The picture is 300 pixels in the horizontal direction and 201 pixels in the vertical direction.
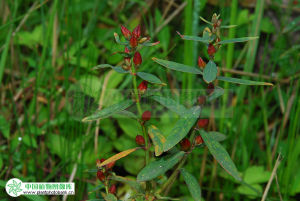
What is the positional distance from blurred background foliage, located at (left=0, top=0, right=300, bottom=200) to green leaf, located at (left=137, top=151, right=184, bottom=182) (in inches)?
9.0

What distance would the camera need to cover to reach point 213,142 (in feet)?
2.74

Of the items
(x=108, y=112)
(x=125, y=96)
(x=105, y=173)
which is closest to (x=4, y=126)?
(x=125, y=96)

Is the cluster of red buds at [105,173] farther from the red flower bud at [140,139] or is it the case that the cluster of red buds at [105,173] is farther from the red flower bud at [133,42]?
the red flower bud at [133,42]

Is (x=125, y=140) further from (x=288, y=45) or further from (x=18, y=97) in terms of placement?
(x=288, y=45)

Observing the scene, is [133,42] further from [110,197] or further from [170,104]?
[110,197]

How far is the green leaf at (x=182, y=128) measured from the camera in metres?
0.78

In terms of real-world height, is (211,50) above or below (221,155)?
above

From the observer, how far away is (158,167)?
33.7 inches

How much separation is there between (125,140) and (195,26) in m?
0.56

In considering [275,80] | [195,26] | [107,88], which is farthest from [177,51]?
[275,80]

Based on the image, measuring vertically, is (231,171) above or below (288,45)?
below

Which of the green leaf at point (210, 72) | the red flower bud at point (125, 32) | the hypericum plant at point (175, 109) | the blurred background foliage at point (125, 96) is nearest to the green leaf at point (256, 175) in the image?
the blurred background foliage at point (125, 96)

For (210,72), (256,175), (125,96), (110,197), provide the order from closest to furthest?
(210,72) → (110,197) → (125,96) → (256,175)

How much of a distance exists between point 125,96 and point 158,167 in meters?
0.51
